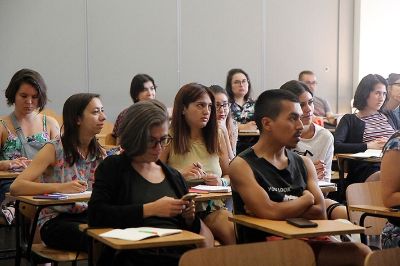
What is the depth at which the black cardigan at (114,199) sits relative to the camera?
3.02 metres

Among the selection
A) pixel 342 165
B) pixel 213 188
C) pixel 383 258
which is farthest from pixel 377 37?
pixel 383 258

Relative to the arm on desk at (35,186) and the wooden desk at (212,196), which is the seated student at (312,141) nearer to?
the wooden desk at (212,196)

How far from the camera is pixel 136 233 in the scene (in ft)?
9.07

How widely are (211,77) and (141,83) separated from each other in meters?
2.33

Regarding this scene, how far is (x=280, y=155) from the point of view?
3.57 m

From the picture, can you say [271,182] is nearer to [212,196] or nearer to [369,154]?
[212,196]

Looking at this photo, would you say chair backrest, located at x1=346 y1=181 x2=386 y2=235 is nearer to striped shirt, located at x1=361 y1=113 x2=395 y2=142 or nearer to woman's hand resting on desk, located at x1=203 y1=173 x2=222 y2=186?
woman's hand resting on desk, located at x1=203 y1=173 x2=222 y2=186

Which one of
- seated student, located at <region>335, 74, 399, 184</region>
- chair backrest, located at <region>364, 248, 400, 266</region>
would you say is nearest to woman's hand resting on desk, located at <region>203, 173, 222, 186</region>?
chair backrest, located at <region>364, 248, 400, 266</region>

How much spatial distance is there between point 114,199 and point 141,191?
0.13 meters

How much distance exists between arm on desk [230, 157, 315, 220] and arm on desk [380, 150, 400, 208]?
47 cm

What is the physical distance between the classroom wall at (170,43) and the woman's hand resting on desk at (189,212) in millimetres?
5181

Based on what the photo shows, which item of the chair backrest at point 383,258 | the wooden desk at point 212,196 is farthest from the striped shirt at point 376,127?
the chair backrest at point 383,258

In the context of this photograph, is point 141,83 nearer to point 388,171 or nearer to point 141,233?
point 388,171

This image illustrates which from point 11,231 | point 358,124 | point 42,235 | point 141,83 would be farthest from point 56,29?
point 42,235
